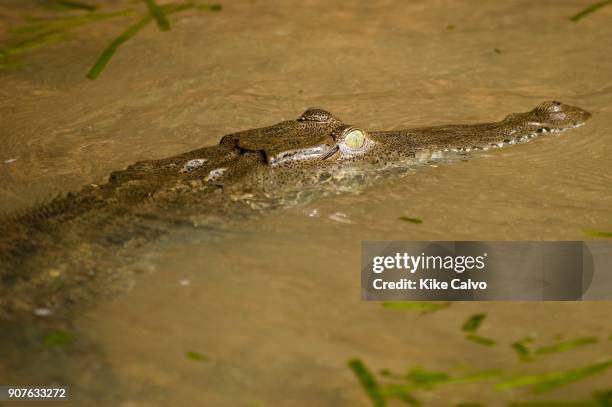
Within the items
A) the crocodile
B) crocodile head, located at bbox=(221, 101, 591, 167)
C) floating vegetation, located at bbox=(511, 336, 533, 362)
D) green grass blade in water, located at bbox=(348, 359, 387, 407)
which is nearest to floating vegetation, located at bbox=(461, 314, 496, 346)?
floating vegetation, located at bbox=(511, 336, 533, 362)

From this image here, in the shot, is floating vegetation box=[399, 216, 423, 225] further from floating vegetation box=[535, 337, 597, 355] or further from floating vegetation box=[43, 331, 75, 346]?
floating vegetation box=[43, 331, 75, 346]

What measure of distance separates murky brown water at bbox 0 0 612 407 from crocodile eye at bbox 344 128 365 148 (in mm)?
318

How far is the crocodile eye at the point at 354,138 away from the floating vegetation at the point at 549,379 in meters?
2.18

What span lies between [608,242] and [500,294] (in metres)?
0.86

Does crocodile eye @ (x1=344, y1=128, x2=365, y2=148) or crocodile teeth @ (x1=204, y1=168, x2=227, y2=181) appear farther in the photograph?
crocodile eye @ (x1=344, y1=128, x2=365, y2=148)

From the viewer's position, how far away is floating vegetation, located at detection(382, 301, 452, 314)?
395 cm

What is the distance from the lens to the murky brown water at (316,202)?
3.61m

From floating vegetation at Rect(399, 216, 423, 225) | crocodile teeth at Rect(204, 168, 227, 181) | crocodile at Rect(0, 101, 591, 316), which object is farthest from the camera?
crocodile teeth at Rect(204, 168, 227, 181)

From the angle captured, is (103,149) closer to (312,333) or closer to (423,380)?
(312,333)

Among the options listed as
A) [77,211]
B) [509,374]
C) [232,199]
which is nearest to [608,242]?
[509,374]

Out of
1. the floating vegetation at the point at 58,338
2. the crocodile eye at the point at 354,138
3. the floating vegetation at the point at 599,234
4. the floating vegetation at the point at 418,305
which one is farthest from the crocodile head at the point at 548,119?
the floating vegetation at the point at 58,338

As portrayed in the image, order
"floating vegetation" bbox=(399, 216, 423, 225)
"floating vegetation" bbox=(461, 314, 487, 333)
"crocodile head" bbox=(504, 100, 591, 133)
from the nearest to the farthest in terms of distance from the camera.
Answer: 1. "floating vegetation" bbox=(461, 314, 487, 333)
2. "floating vegetation" bbox=(399, 216, 423, 225)
3. "crocodile head" bbox=(504, 100, 591, 133)

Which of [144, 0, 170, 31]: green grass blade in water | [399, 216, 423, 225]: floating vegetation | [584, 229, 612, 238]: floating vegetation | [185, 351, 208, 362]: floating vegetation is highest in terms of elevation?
[144, 0, 170, 31]: green grass blade in water

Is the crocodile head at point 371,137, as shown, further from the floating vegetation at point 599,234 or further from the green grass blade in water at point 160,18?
the floating vegetation at point 599,234
